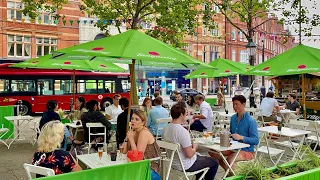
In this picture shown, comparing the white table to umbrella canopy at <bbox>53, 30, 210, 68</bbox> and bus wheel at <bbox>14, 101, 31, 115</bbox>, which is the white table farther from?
bus wheel at <bbox>14, 101, 31, 115</bbox>

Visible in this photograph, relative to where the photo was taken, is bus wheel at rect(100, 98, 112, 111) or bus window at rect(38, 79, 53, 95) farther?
bus wheel at rect(100, 98, 112, 111)

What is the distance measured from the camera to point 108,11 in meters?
14.9

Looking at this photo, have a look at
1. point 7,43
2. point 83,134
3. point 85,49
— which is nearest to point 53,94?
point 7,43

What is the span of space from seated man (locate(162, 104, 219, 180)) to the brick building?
24102 mm

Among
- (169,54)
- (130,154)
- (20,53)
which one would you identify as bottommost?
(130,154)

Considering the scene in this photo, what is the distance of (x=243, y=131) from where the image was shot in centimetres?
529

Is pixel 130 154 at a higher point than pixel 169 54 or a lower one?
lower

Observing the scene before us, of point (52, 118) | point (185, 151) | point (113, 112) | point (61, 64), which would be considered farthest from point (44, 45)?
point (185, 151)

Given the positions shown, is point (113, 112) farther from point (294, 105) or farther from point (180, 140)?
point (294, 105)

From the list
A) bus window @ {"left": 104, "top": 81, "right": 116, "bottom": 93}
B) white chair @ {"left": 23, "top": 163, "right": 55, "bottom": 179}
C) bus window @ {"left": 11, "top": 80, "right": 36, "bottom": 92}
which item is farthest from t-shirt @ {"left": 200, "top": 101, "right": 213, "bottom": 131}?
bus window @ {"left": 104, "top": 81, "right": 116, "bottom": 93}

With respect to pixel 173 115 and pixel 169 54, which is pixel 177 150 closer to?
pixel 173 115

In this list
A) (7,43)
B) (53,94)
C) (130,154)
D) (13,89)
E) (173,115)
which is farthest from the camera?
(7,43)

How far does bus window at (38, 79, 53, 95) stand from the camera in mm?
20172

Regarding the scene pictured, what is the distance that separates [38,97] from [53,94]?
3.24 ft
